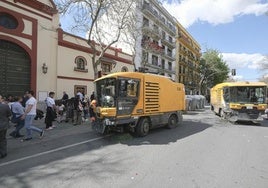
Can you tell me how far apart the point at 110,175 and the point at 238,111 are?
37.6 ft

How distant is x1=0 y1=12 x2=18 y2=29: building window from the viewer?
14555mm

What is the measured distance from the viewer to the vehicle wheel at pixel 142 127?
10.0m

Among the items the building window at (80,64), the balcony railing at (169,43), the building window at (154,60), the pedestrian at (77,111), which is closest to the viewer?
the pedestrian at (77,111)

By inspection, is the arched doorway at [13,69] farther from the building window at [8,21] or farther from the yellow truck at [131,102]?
Result: the yellow truck at [131,102]

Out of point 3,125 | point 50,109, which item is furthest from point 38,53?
point 3,125

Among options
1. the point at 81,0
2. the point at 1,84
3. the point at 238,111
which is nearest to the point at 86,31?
the point at 81,0

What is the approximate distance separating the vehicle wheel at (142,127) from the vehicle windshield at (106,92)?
5.28ft

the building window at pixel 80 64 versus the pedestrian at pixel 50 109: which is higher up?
the building window at pixel 80 64

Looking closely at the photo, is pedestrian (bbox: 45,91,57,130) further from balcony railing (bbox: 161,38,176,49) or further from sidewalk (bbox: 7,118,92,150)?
balcony railing (bbox: 161,38,176,49)

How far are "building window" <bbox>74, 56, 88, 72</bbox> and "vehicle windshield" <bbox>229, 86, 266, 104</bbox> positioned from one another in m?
11.8

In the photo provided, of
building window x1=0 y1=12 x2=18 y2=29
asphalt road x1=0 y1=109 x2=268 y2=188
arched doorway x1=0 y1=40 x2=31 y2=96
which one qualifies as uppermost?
building window x1=0 y1=12 x2=18 y2=29

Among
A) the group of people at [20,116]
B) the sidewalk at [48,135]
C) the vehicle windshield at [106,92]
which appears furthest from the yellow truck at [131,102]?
the group of people at [20,116]

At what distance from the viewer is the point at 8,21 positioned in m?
14.9

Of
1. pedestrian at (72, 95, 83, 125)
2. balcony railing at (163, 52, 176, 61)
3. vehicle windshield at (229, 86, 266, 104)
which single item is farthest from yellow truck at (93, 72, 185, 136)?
balcony railing at (163, 52, 176, 61)
